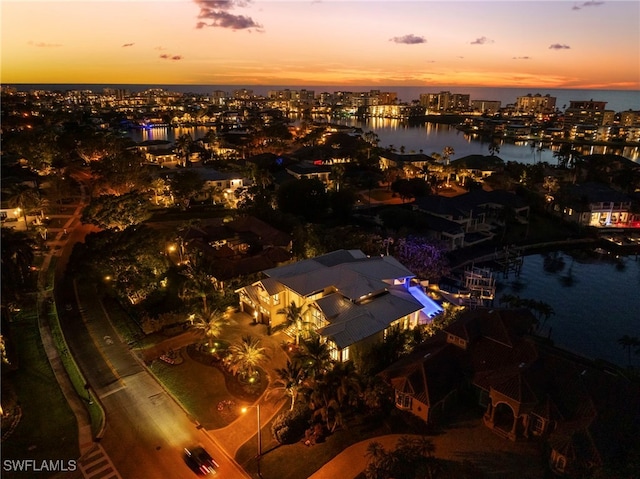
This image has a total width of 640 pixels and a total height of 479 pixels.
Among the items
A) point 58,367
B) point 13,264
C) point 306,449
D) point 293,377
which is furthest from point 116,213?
point 306,449

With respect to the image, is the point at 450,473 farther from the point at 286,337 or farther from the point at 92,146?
the point at 92,146

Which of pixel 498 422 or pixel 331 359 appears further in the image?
pixel 331 359

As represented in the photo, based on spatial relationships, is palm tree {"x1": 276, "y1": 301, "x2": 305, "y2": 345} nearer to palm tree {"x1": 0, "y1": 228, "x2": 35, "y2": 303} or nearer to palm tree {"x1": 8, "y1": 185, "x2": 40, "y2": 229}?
palm tree {"x1": 0, "y1": 228, "x2": 35, "y2": 303}

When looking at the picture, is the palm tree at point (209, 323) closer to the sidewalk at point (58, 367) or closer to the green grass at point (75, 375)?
the green grass at point (75, 375)

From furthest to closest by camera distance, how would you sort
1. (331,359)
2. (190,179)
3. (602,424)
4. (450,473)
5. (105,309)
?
(190,179) < (105,309) < (331,359) < (602,424) < (450,473)

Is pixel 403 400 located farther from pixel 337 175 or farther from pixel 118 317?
pixel 337 175

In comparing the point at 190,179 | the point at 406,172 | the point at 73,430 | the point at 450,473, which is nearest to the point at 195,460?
the point at 73,430
